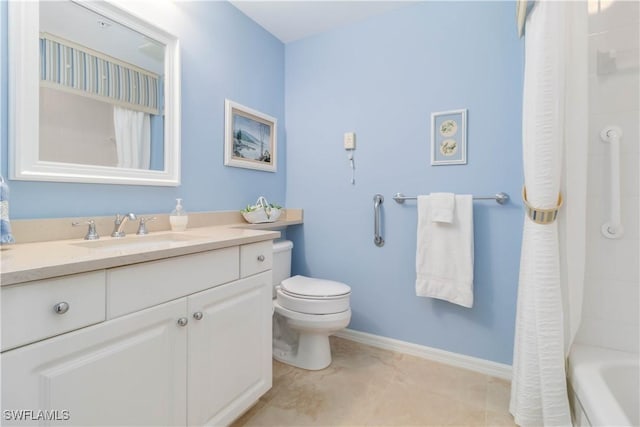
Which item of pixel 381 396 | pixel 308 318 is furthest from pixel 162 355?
pixel 381 396

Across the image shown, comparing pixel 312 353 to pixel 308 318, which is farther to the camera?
pixel 312 353

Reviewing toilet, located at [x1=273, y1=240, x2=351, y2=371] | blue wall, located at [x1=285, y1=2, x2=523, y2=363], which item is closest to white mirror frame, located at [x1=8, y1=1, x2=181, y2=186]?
toilet, located at [x1=273, y1=240, x2=351, y2=371]

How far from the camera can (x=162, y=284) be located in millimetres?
995

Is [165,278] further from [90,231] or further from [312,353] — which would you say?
[312,353]

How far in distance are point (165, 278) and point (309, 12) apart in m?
1.93

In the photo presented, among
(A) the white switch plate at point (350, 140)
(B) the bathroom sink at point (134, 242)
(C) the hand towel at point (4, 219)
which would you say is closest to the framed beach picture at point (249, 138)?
(A) the white switch plate at point (350, 140)

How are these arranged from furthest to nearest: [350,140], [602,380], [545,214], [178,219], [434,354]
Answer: [350,140] → [434,354] → [178,219] → [545,214] → [602,380]

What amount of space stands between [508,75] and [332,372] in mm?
1956

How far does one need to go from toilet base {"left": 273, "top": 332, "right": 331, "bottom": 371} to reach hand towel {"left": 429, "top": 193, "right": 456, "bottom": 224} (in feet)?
3.13

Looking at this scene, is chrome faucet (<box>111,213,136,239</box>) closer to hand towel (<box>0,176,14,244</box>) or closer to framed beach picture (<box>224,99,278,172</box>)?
hand towel (<box>0,176,14,244</box>)

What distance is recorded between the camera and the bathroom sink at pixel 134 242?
1166 millimetres

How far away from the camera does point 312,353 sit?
1828 mm

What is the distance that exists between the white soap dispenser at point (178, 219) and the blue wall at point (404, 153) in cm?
99

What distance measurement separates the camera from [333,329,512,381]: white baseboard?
1777mm
